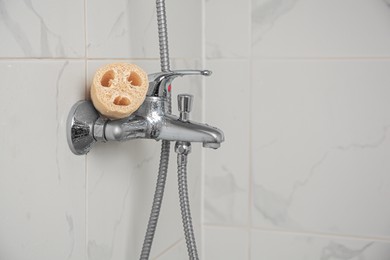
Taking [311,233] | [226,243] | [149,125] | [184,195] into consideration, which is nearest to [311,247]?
[311,233]

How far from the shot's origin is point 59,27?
25.2 inches

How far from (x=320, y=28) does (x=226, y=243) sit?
48 centimetres

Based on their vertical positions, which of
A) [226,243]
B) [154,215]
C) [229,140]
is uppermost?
[229,140]

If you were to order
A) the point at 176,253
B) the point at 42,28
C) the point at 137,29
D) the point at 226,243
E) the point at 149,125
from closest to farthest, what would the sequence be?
the point at 42,28 < the point at 149,125 < the point at 137,29 < the point at 176,253 < the point at 226,243

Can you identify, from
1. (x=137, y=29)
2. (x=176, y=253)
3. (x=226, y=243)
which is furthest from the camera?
(x=226, y=243)

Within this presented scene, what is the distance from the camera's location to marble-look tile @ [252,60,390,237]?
1.02 meters

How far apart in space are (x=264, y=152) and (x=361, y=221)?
0.76 feet

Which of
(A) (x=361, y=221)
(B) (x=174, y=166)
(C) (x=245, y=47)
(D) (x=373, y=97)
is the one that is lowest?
(A) (x=361, y=221)

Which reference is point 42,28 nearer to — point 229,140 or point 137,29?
point 137,29

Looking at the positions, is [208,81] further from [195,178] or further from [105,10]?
[105,10]

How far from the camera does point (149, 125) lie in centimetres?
72

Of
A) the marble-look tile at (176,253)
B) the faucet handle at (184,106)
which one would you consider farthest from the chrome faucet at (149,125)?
the marble-look tile at (176,253)

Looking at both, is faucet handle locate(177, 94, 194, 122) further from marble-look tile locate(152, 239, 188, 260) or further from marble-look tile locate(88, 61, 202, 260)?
marble-look tile locate(152, 239, 188, 260)

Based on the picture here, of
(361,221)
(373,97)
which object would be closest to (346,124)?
(373,97)
